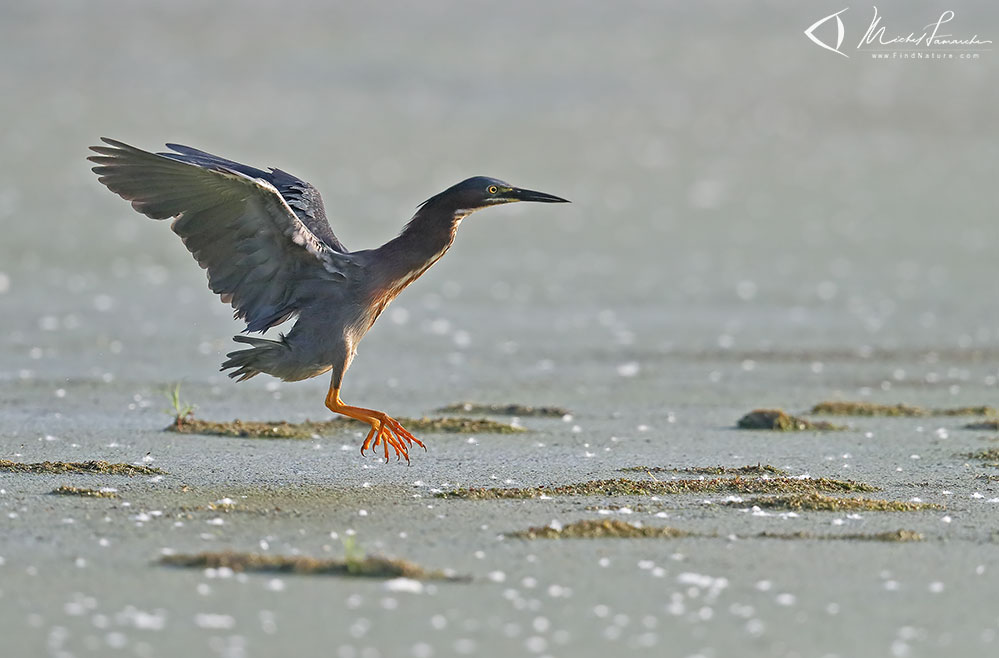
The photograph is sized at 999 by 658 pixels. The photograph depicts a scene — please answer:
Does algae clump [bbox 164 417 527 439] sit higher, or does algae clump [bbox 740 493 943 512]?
algae clump [bbox 164 417 527 439]

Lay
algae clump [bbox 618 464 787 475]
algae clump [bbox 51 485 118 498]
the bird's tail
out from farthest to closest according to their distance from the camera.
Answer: algae clump [bbox 618 464 787 475] < the bird's tail < algae clump [bbox 51 485 118 498]

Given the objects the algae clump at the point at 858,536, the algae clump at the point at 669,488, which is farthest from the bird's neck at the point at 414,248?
the algae clump at the point at 858,536

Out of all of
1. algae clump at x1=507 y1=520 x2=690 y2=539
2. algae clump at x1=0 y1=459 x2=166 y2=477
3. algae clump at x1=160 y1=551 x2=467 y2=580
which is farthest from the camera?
algae clump at x1=0 y1=459 x2=166 y2=477

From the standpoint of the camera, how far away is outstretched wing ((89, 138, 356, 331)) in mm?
7555

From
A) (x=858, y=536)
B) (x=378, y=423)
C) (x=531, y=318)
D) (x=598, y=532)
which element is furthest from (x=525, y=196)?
(x=531, y=318)

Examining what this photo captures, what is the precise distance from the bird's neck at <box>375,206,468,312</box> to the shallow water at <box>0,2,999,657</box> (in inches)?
36.8

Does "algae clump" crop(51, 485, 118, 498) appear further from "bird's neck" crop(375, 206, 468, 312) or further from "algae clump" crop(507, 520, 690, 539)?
"algae clump" crop(507, 520, 690, 539)

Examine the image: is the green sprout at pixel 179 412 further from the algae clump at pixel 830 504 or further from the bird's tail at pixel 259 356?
the algae clump at pixel 830 504

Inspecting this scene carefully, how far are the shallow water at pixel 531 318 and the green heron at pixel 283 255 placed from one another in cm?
57

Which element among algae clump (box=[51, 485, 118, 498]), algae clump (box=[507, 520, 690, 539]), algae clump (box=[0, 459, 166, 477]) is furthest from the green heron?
algae clump (box=[507, 520, 690, 539])

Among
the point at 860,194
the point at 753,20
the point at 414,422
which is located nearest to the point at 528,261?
the point at 860,194

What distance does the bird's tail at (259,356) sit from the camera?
7.80 meters

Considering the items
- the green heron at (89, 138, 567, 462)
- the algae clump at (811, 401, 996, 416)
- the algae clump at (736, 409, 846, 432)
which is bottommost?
the algae clump at (736, 409, 846, 432)

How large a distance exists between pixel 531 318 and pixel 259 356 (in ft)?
17.9
